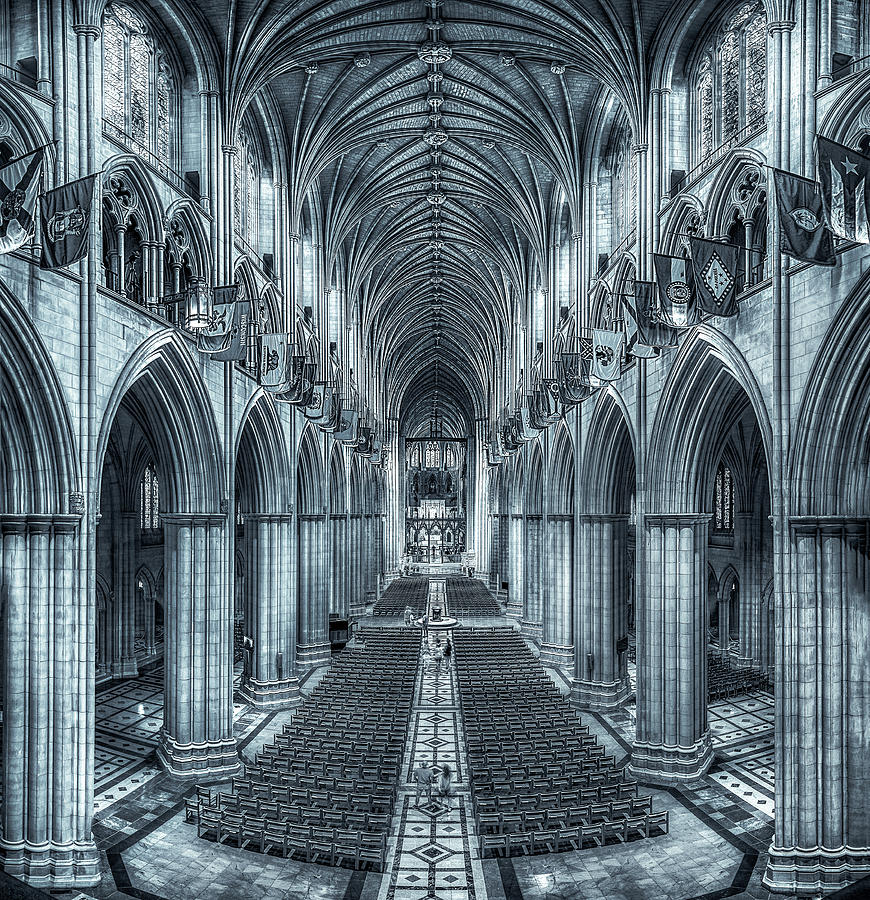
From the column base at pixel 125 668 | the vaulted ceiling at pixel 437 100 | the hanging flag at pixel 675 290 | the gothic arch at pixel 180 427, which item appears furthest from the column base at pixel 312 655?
the hanging flag at pixel 675 290

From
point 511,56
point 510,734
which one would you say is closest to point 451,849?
point 510,734

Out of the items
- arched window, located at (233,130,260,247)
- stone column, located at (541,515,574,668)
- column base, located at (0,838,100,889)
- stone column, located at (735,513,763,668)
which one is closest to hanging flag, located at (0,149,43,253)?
column base, located at (0,838,100,889)

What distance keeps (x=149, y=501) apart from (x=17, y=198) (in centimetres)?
2617

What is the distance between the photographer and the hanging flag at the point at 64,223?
12305 millimetres

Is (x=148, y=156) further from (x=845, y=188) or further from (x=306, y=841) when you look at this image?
(x=306, y=841)

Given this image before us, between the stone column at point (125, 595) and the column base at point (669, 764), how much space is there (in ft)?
68.4

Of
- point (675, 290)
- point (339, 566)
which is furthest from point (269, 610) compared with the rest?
point (675, 290)

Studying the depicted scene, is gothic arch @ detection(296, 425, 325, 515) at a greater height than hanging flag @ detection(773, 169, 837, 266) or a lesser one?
lesser

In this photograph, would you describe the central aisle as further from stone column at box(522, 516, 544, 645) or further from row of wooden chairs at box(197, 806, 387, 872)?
stone column at box(522, 516, 544, 645)

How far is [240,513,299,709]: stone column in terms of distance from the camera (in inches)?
1029

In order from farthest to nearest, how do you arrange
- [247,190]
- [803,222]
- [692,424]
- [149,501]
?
[149,501], [247,190], [692,424], [803,222]

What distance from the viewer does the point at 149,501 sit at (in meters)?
35.5

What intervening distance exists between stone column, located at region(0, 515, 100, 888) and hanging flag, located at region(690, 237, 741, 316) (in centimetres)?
1270

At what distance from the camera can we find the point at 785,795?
44.3 feet
